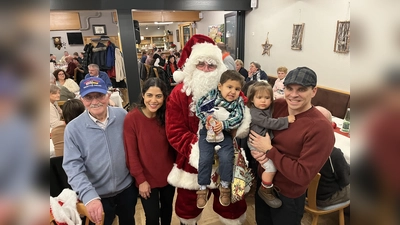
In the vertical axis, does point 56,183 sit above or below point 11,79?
below

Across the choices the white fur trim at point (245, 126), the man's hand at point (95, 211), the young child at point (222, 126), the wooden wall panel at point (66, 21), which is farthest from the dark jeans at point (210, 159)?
the wooden wall panel at point (66, 21)

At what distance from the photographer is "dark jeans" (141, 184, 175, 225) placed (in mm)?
1558

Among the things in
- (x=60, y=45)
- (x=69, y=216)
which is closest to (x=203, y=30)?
(x=60, y=45)

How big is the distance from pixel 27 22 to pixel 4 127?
11cm

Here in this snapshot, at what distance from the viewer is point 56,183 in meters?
1.60

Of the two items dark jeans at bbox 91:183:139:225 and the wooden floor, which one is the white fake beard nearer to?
dark jeans at bbox 91:183:139:225

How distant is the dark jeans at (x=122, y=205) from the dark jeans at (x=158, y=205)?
0.27ft

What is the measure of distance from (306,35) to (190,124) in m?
3.44

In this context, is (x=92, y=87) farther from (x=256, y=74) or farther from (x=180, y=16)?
(x=180, y=16)

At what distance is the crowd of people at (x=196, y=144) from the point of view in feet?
3.91

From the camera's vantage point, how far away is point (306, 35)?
13.2 feet

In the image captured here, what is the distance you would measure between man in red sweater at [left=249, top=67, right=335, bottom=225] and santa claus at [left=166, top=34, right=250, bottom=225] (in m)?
0.25

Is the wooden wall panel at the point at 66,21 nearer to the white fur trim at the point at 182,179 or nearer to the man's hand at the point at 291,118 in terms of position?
the white fur trim at the point at 182,179

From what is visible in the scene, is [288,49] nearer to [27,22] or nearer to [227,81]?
[227,81]
